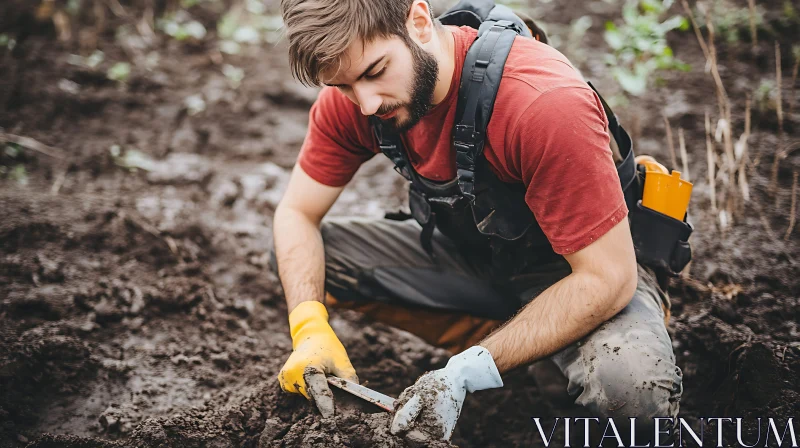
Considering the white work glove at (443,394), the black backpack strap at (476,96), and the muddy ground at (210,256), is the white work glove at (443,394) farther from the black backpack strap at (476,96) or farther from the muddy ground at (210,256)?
the black backpack strap at (476,96)

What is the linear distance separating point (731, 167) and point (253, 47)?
378cm

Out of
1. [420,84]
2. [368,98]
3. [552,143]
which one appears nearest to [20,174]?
[368,98]

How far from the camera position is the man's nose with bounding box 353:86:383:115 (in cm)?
173

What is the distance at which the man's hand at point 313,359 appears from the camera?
68.4 inches

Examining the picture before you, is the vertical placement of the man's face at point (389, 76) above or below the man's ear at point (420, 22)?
below

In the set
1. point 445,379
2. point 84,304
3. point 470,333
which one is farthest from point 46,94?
point 445,379

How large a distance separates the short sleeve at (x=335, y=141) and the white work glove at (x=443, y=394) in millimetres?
874

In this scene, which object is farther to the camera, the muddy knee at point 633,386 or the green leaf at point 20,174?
the green leaf at point 20,174

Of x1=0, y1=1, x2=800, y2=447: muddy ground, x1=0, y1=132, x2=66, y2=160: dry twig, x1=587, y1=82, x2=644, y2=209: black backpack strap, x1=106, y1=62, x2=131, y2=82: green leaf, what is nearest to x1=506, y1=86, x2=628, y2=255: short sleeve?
x1=587, y1=82, x2=644, y2=209: black backpack strap

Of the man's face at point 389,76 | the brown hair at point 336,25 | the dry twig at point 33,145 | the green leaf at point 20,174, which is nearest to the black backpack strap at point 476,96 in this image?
the man's face at point 389,76

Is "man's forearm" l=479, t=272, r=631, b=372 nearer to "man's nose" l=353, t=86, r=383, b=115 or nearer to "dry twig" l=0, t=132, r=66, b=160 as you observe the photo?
"man's nose" l=353, t=86, r=383, b=115

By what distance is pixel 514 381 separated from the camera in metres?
2.36

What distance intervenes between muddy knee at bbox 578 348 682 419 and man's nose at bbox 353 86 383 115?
3.42 feet

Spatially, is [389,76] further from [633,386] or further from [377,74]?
[633,386]
